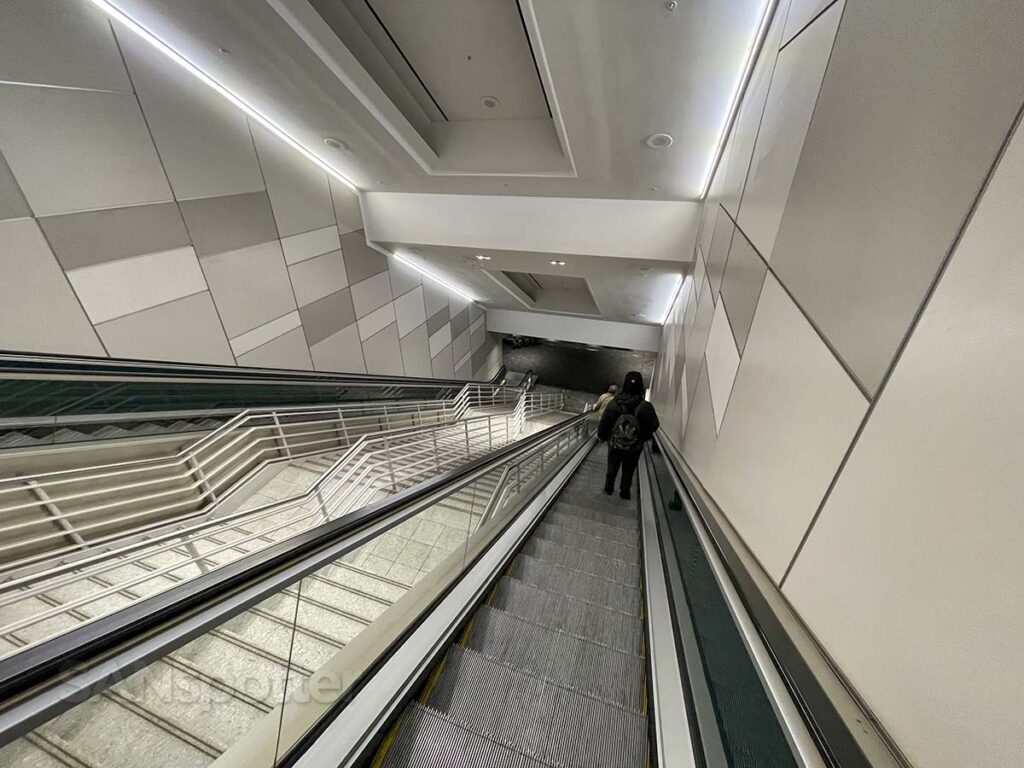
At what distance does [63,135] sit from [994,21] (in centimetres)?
473

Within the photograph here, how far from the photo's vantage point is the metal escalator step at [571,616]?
1.81 meters

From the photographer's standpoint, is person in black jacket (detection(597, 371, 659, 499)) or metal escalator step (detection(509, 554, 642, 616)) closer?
metal escalator step (detection(509, 554, 642, 616))

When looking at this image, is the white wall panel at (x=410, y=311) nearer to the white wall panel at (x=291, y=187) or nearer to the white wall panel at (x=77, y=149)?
the white wall panel at (x=291, y=187)

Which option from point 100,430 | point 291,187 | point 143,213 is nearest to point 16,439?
point 100,430

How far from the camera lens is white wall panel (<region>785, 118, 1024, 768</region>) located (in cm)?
54

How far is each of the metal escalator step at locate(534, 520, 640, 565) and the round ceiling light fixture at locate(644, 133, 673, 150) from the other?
344cm

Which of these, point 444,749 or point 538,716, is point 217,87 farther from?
point 538,716

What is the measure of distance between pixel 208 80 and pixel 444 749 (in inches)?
209

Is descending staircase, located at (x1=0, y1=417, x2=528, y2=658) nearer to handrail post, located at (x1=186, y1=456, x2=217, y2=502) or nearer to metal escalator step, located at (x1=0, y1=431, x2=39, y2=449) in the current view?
handrail post, located at (x1=186, y1=456, x2=217, y2=502)

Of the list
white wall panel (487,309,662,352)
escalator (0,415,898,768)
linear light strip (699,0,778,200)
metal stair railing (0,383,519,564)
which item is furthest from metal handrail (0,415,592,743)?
white wall panel (487,309,662,352)

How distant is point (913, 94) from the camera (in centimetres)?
87

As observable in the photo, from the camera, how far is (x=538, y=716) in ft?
4.42

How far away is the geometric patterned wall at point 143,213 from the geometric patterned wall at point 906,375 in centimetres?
464

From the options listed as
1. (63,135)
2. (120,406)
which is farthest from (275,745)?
(63,135)
